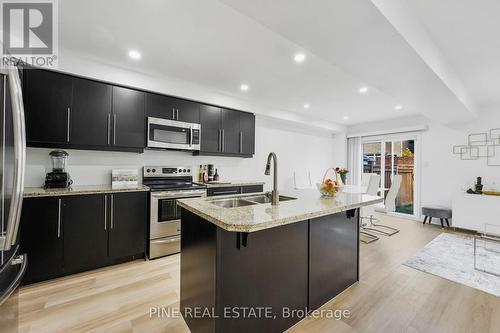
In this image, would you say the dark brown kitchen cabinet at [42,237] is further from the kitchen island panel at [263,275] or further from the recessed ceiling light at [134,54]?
the kitchen island panel at [263,275]

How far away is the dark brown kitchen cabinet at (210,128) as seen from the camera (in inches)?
138

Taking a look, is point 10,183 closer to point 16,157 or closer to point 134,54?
point 16,157

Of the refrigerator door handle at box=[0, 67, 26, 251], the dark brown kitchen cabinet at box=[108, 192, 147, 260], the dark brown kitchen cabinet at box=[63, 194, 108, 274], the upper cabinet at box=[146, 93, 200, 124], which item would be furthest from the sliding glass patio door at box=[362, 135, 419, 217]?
the refrigerator door handle at box=[0, 67, 26, 251]

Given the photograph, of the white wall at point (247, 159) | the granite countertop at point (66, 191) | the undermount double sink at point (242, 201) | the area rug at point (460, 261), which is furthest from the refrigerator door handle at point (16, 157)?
the area rug at point (460, 261)

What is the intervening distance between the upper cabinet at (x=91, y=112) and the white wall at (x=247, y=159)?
0.30 metres

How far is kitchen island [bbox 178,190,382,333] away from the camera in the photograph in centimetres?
126

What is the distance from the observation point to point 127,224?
2.60 meters

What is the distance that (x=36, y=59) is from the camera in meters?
2.31

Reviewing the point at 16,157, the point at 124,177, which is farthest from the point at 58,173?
the point at 16,157

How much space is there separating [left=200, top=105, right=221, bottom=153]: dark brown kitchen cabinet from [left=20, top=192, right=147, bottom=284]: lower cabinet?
128 cm

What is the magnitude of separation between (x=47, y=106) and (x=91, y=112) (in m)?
0.39

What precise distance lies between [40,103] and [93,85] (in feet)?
1.83

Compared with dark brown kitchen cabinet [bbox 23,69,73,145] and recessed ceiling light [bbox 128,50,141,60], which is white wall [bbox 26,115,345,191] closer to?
dark brown kitchen cabinet [bbox 23,69,73,145]

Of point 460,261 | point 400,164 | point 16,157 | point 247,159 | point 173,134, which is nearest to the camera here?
point 16,157
